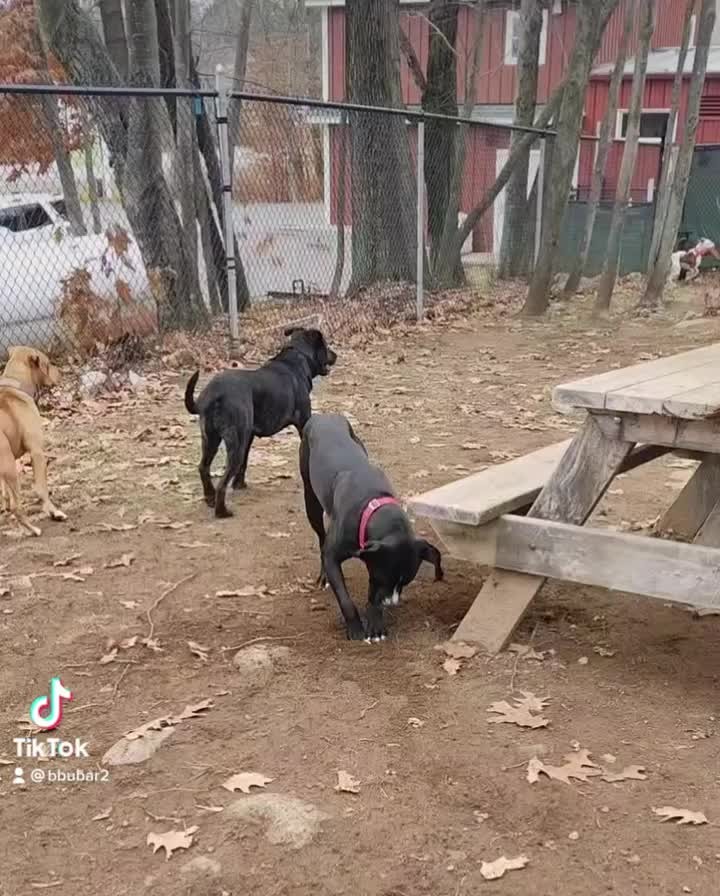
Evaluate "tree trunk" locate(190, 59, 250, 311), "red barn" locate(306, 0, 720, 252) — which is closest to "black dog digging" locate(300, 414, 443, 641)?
"tree trunk" locate(190, 59, 250, 311)

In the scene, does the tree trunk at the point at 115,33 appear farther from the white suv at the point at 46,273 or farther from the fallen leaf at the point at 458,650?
the fallen leaf at the point at 458,650

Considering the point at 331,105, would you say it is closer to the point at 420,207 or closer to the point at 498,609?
the point at 420,207

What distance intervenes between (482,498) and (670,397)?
85 centimetres

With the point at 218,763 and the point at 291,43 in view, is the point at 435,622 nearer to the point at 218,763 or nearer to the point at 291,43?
the point at 218,763

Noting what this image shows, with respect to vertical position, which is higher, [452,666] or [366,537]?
[366,537]

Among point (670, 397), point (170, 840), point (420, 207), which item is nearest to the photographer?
point (170, 840)

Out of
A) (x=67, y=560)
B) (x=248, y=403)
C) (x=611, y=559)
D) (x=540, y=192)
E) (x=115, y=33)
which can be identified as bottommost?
(x=67, y=560)

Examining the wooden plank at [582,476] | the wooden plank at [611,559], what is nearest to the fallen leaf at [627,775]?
the wooden plank at [611,559]

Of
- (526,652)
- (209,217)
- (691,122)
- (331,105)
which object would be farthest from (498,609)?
(691,122)

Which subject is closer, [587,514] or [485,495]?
[587,514]

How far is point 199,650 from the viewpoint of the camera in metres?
3.77

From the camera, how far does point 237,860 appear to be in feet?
8.48

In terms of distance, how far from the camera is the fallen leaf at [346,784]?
114 inches

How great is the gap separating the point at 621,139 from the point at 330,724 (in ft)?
72.6
